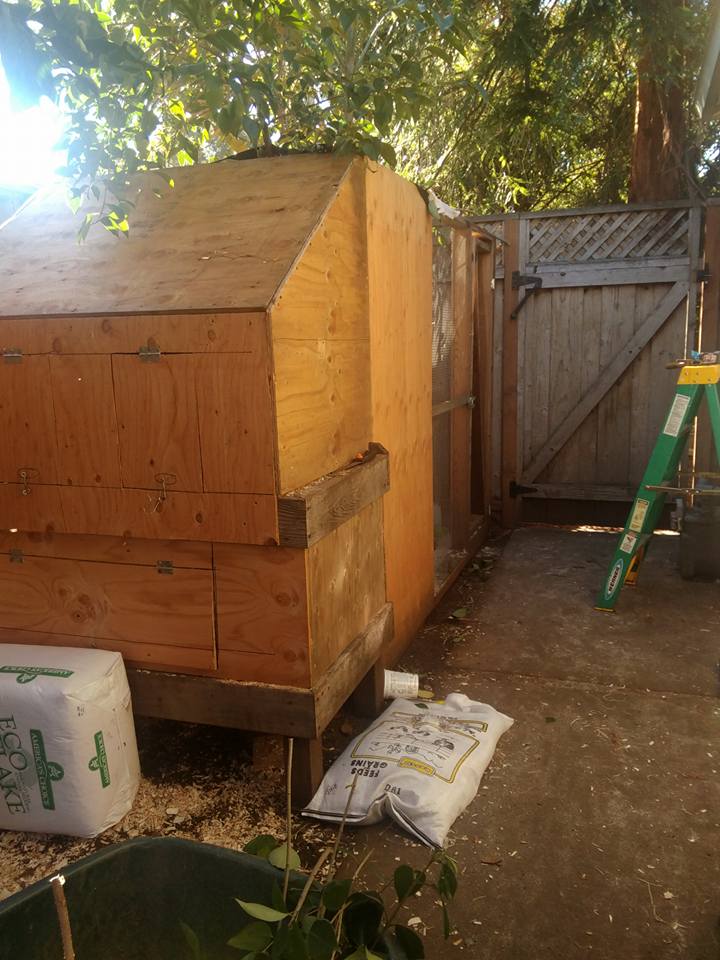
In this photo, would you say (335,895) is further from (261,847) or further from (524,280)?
(524,280)

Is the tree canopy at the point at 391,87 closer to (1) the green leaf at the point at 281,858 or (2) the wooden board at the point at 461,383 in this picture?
(2) the wooden board at the point at 461,383

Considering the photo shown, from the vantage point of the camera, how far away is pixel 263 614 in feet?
7.82

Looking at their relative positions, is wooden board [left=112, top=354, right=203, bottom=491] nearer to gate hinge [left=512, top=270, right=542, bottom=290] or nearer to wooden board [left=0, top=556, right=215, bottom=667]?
wooden board [left=0, top=556, right=215, bottom=667]

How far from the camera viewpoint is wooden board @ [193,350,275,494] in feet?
7.19


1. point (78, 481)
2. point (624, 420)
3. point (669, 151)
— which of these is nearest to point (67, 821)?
point (78, 481)

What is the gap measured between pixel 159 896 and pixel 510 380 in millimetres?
5293

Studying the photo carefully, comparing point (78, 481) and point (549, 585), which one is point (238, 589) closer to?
point (78, 481)

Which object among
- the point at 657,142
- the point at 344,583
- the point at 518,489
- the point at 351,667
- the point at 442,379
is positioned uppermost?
the point at 657,142

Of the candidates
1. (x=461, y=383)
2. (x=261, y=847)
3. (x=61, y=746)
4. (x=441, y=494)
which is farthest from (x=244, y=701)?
(x=461, y=383)

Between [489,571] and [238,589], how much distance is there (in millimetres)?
3019

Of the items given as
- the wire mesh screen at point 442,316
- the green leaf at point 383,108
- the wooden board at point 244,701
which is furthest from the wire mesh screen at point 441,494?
the wooden board at point 244,701

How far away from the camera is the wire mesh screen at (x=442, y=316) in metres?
4.12

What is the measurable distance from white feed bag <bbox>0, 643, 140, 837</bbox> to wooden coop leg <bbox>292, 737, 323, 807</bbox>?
548 millimetres

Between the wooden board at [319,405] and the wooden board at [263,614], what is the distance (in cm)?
25
